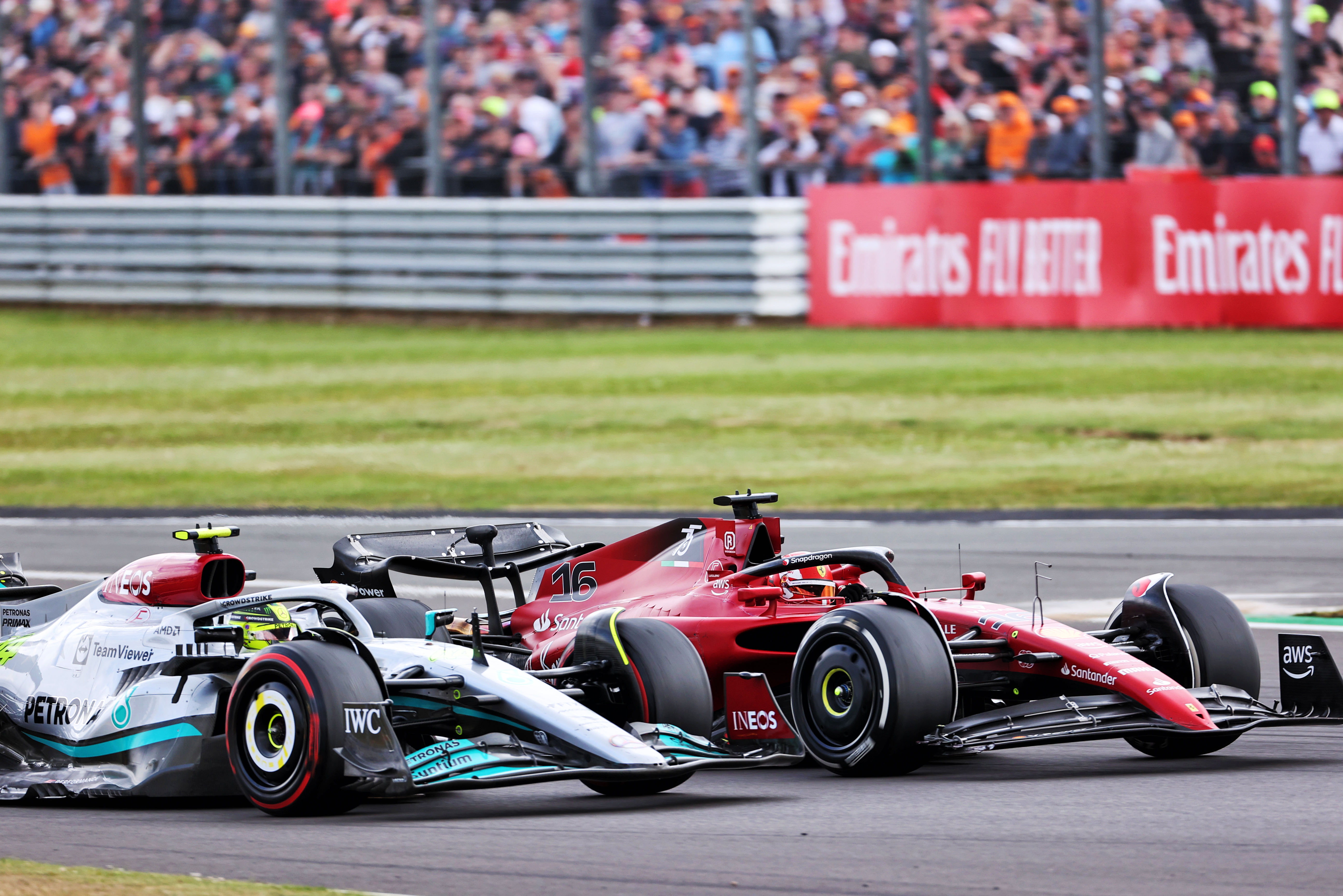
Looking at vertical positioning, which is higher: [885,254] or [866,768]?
[885,254]

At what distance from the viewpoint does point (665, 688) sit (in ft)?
23.9

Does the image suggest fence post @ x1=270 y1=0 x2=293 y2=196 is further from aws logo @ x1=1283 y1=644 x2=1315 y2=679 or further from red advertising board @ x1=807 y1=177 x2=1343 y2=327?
aws logo @ x1=1283 y1=644 x2=1315 y2=679

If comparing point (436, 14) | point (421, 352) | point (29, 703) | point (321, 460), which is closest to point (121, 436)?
point (321, 460)

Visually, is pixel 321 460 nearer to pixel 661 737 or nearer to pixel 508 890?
pixel 661 737

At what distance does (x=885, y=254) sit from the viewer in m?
23.4

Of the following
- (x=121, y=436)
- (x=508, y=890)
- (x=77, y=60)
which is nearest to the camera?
(x=508, y=890)

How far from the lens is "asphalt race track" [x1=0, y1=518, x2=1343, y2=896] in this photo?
557 cm

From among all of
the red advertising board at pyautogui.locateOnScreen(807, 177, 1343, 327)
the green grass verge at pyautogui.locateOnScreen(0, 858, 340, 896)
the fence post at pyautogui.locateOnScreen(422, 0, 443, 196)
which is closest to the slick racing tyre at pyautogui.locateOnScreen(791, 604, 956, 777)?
the green grass verge at pyautogui.locateOnScreen(0, 858, 340, 896)

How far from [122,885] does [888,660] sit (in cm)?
268

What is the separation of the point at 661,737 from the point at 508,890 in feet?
5.26

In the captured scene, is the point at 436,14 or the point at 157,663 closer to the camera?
the point at 157,663

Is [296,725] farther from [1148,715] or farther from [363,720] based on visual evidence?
[1148,715]

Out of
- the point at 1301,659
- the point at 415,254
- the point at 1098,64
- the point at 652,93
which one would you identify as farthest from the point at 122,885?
the point at 415,254

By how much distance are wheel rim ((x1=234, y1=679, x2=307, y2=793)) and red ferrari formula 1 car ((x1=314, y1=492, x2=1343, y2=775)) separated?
1.12 meters
